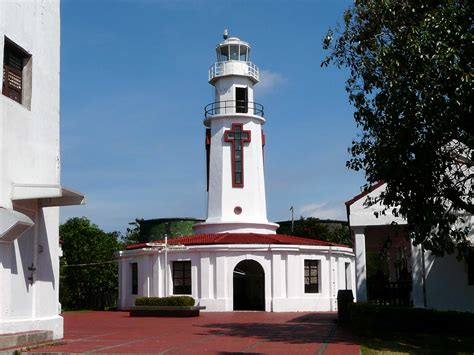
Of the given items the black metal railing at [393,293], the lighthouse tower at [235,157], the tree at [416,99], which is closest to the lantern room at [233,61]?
the lighthouse tower at [235,157]

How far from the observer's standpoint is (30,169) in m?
13.8

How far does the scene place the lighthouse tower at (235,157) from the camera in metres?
37.6

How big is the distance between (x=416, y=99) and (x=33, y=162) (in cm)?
793

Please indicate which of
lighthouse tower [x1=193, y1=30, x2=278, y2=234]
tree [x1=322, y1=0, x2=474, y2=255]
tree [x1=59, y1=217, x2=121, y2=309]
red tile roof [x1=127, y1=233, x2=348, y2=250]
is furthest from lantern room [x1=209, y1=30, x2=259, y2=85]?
tree [x1=322, y1=0, x2=474, y2=255]

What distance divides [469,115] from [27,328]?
32.1 ft

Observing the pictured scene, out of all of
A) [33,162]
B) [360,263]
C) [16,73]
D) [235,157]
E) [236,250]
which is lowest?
[360,263]

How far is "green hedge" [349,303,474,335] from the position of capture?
55.7 feet

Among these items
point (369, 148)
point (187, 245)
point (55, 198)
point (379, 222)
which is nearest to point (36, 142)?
point (55, 198)

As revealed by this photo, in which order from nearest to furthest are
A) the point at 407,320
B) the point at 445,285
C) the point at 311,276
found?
the point at 407,320 < the point at 445,285 < the point at 311,276

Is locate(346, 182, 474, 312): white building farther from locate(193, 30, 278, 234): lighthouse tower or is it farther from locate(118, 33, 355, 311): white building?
locate(193, 30, 278, 234): lighthouse tower

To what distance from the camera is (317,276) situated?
35.1 m

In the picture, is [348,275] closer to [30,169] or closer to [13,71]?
[30,169]

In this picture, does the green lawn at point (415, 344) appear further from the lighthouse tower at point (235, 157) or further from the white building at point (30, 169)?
the lighthouse tower at point (235, 157)

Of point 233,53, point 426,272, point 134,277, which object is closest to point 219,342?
point 426,272
